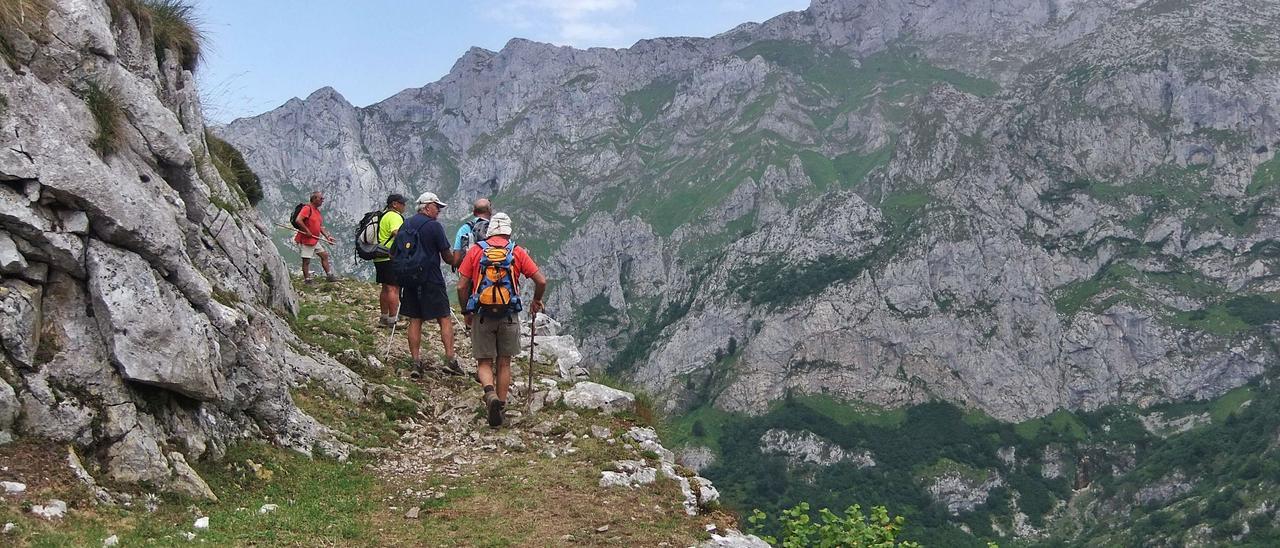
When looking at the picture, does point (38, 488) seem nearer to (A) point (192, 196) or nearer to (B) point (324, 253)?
(A) point (192, 196)

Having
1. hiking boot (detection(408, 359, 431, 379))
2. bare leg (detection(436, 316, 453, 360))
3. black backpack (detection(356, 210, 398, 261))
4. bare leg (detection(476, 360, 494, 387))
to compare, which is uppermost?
black backpack (detection(356, 210, 398, 261))

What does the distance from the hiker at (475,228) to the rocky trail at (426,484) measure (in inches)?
115

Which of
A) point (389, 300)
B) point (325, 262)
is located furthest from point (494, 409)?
point (325, 262)

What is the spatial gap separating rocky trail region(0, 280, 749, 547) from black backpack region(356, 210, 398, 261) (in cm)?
233

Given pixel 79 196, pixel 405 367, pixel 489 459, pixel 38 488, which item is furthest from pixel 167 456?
pixel 405 367

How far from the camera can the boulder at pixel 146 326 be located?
9352mm

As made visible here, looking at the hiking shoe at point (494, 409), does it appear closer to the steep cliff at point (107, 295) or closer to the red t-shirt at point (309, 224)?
the steep cliff at point (107, 295)

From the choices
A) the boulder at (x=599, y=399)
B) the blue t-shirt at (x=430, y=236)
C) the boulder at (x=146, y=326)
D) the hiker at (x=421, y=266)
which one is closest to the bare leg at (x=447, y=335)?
the hiker at (x=421, y=266)

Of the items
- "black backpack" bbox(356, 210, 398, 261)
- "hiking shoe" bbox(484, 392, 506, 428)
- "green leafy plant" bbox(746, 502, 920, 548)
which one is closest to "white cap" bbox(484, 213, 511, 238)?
"hiking shoe" bbox(484, 392, 506, 428)

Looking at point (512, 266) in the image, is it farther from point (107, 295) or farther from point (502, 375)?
point (107, 295)

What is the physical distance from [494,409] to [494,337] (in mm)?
1289

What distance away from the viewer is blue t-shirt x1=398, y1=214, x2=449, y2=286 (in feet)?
51.7

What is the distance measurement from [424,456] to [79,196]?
19.8 feet

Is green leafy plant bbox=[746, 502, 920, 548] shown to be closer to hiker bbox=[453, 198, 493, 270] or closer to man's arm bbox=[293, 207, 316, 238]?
hiker bbox=[453, 198, 493, 270]
